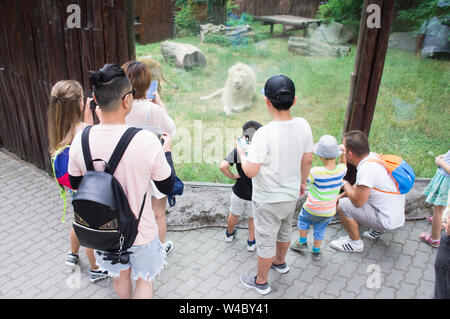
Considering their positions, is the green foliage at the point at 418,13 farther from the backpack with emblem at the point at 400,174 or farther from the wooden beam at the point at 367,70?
the backpack with emblem at the point at 400,174

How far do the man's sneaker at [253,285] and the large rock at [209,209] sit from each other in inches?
35.4

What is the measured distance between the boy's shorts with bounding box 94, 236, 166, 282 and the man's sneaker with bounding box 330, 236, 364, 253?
214 cm

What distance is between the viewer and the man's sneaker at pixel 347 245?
380 cm

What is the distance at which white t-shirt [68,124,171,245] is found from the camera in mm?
2107

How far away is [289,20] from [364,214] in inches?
98.0

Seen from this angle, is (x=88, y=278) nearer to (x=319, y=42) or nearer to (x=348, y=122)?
(x=348, y=122)

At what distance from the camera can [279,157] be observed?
2.75 metres

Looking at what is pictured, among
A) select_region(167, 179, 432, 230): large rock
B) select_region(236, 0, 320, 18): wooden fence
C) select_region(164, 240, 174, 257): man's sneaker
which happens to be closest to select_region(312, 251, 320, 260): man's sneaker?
select_region(167, 179, 432, 230): large rock

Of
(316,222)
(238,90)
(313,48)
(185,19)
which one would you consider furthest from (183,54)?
(316,222)

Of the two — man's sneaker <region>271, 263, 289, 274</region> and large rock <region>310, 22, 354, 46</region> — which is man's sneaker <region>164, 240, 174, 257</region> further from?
large rock <region>310, 22, 354, 46</region>

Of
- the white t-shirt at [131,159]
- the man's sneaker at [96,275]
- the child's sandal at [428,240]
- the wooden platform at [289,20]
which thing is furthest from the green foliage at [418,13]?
the man's sneaker at [96,275]

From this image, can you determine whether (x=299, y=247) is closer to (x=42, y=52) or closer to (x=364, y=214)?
(x=364, y=214)

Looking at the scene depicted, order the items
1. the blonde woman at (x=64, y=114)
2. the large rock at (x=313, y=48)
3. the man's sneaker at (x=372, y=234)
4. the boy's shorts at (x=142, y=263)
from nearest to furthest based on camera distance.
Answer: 1. the boy's shorts at (x=142, y=263)
2. the blonde woman at (x=64, y=114)
3. the man's sneaker at (x=372, y=234)
4. the large rock at (x=313, y=48)

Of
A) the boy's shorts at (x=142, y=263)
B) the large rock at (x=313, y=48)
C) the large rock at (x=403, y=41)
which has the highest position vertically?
the large rock at (x=403, y=41)
